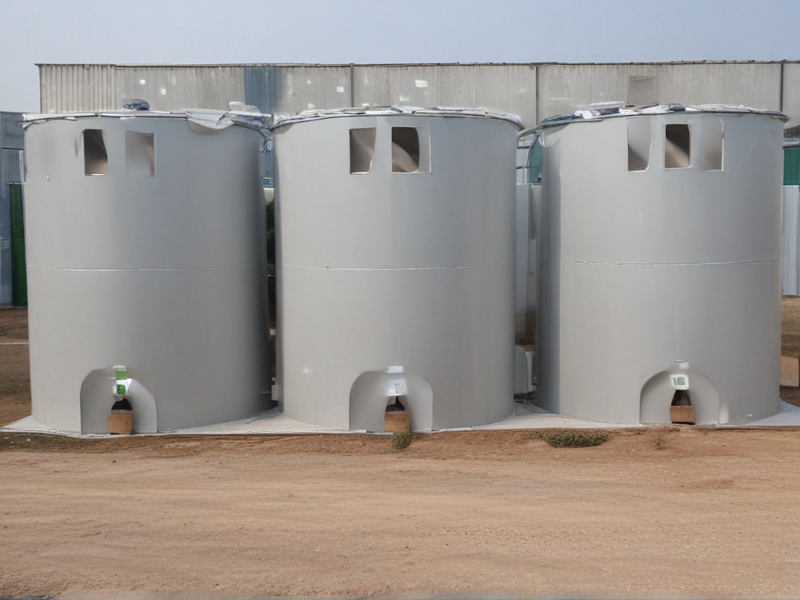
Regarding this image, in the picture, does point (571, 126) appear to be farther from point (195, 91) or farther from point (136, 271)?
point (195, 91)

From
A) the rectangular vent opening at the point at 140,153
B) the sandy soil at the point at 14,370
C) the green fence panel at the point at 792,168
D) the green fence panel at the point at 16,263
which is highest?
the green fence panel at the point at 792,168

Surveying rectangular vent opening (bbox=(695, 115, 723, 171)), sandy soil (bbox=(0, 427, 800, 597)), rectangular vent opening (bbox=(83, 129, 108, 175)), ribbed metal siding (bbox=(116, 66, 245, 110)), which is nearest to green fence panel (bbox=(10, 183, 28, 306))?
ribbed metal siding (bbox=(116, 66, 245, 110))

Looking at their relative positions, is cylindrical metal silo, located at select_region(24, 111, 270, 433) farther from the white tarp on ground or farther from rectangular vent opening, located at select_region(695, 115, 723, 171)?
the white tarp on ground

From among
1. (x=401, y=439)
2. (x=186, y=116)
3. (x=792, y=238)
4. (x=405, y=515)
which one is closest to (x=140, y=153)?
(x=186, y=116)

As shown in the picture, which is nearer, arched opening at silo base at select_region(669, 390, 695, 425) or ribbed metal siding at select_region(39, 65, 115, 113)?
arched opening at silo base at select_region(669, 390, 695, 425)

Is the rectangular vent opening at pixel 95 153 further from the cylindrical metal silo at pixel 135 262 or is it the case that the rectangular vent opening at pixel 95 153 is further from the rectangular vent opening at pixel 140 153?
the rectangular vent opening at pixel 140 153

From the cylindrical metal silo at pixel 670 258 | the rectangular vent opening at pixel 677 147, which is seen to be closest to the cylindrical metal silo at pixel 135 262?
the cylindrical metal silo at pixel 670 258

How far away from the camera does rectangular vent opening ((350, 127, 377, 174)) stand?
31.2ft

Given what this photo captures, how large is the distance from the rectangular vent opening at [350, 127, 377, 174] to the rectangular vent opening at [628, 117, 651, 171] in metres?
3.05

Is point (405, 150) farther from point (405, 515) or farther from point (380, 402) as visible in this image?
point (405, 515)

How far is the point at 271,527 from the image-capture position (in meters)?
6.21

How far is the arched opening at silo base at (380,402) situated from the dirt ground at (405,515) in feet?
0.98

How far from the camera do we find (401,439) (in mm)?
9289

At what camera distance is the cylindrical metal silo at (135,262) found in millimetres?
9648
